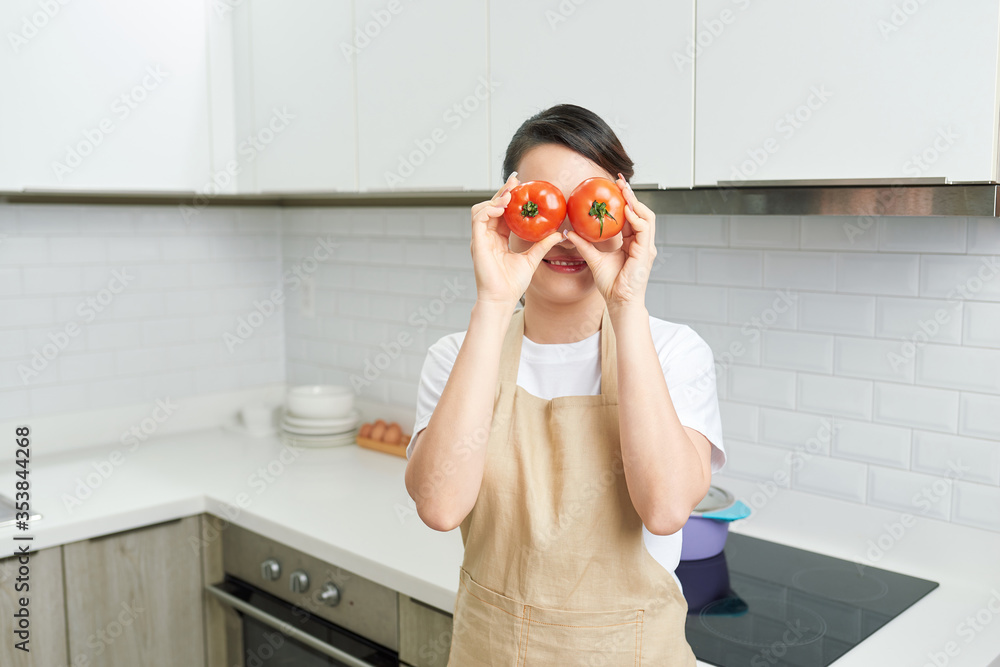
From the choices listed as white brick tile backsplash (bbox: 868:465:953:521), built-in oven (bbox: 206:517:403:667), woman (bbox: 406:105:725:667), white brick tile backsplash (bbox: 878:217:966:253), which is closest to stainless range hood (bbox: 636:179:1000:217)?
white brick tile backsplash (bbox: 878:217:966:253)

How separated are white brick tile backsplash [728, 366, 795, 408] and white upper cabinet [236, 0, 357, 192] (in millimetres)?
1008

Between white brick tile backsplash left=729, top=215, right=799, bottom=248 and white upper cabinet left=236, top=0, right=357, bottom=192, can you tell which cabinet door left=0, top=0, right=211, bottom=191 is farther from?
white brick tile backsplash left=729, top=215, right=799, bottom=248

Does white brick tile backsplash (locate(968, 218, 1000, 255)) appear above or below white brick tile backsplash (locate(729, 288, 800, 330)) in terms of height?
above

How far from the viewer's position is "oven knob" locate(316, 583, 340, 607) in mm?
1902

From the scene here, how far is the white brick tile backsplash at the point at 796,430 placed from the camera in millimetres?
1811

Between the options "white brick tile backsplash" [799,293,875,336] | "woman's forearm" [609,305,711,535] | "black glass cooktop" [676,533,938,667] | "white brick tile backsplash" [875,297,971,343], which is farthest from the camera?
"white brick tile backsplash" [799,293,875,336]

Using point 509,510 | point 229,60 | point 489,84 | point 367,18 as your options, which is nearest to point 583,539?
point 509,510

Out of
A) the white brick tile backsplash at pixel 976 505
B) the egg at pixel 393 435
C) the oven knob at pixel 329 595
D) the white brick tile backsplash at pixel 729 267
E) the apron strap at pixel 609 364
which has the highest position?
the white brick tile backsplash at pixel 729 267

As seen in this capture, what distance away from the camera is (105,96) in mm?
2203

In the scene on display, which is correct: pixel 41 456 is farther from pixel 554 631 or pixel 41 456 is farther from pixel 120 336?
pixel 554 631

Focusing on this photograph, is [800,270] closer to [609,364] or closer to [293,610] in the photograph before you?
[609,364]

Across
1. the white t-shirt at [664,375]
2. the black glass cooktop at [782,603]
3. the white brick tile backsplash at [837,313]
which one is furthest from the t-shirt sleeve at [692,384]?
the white brick tile backsplash at [837,313]

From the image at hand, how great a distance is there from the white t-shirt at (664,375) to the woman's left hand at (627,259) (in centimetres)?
14

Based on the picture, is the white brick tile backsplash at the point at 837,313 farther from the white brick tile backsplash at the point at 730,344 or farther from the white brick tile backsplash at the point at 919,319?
the white brick tile backsplash at the point at 730,344
